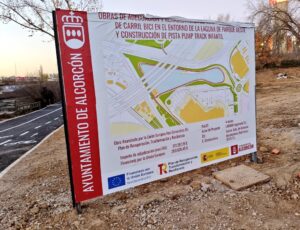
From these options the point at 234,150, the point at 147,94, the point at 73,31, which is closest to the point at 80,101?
the point at 73,31

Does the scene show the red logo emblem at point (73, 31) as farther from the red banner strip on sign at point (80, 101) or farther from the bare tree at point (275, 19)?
the bare tree at point (275, 19)

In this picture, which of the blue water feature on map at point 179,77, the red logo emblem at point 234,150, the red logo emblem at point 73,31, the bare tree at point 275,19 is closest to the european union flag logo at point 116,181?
the blue water feature on map at point 179,77

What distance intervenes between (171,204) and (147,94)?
148 centimetres

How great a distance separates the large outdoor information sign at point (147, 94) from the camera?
3086mm

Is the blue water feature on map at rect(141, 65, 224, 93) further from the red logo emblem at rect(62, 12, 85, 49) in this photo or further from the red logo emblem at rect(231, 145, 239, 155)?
the red logo emblem at rect(231, 145, 239, 155)

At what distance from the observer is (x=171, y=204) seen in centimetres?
346

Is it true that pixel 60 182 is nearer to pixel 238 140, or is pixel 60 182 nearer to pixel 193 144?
pixel 193 144

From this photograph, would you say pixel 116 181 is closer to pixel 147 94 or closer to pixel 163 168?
pixel 163 168

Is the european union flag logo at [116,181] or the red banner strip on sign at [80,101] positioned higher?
the red banner strip on sign at [80,101]

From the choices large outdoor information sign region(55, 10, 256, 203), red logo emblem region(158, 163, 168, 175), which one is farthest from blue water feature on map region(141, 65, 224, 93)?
red logo emblem region(158, 163, 168, 175)

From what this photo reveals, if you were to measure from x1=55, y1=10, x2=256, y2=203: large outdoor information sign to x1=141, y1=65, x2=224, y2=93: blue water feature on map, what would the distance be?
14mm

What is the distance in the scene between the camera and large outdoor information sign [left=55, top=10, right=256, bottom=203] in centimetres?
309

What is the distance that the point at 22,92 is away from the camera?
41688mm

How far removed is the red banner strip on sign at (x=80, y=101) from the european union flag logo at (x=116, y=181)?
13cm
